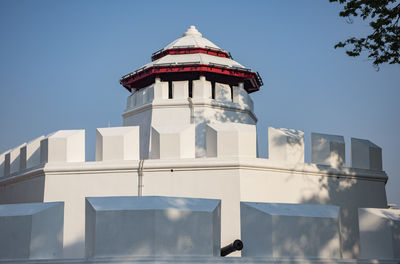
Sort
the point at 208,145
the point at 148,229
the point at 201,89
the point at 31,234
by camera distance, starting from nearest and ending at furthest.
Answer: the point at 148,229, the point at 31,234, the point at 208,145, the point at 201,89

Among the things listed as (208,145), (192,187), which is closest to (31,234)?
(192,187)

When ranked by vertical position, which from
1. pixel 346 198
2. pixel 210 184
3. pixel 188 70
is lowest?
pixel 346 198

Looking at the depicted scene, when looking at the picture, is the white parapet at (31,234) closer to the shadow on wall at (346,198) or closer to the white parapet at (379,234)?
the white parapet at (379,234)

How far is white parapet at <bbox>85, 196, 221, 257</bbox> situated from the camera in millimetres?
9109

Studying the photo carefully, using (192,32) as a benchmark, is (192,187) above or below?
below

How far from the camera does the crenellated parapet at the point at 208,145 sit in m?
15.2

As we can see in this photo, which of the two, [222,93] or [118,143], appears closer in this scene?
[118,143]

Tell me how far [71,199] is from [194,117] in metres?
6.74

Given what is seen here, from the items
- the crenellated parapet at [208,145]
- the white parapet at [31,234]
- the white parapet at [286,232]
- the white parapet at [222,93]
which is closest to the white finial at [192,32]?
the white parapet at [222,93]

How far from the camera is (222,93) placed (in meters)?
21.7

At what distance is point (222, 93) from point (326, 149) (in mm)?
6629

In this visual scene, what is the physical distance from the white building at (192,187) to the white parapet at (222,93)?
0.05 m

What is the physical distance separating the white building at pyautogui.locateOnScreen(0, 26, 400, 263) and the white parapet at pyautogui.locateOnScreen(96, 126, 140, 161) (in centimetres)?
3

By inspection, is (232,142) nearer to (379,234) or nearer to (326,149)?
(326,149)
